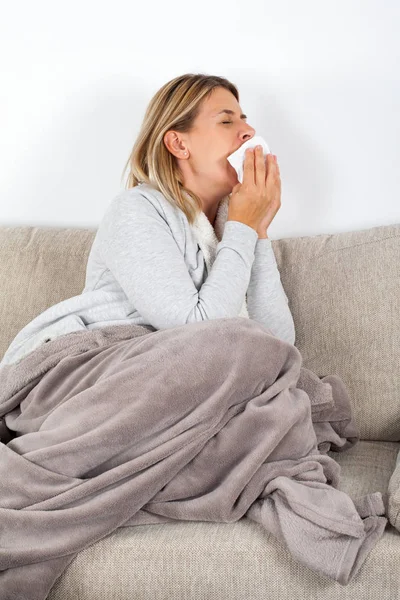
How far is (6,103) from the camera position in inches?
87.0

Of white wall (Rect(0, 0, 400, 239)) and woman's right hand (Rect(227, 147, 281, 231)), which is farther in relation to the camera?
white wall (Rect(0, 0, 400, 239))

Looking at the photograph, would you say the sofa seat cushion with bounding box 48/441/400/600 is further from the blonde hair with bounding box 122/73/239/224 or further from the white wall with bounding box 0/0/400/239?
the white wall with bounding box 0/0/400/239

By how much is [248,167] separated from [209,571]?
0.88 meters

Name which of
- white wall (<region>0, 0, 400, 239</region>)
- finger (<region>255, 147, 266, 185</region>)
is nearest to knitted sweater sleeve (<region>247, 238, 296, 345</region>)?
finger (<region>255, 147, 266, 185</region>)

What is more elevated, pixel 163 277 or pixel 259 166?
pixel 259 166

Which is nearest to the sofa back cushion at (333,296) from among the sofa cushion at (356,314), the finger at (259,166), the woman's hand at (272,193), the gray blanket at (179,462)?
the sofa cushion at (356,314)

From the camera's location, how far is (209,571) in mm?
1246

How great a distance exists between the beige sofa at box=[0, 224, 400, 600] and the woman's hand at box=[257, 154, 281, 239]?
0.13 meters

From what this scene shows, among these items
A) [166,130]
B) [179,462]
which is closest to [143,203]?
[166,130]

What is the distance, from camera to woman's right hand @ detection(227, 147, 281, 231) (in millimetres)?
1729

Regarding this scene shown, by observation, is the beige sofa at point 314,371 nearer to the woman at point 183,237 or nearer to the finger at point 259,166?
the woman at point 183,237

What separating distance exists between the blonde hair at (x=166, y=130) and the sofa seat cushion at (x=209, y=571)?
75 centimetres

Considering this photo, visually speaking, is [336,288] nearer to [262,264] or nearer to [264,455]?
[262,264]

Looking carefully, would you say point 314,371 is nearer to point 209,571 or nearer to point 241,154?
point 241,154
